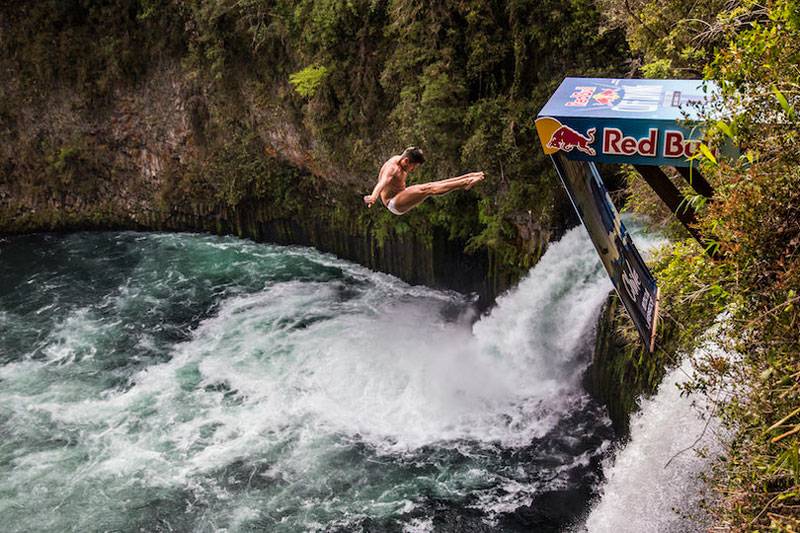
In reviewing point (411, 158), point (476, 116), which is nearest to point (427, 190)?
point (411, 158)

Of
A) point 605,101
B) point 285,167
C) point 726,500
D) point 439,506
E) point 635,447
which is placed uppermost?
point 605,101

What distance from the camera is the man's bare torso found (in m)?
7.09

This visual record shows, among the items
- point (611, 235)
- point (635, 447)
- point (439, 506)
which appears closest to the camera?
point (611, 235)

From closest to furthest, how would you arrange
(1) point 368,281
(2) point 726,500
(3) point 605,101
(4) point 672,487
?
(2) point 726,500, (3) point 605,101, (4) point 672,487, (1) point 368,281

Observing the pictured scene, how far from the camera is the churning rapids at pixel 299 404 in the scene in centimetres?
990

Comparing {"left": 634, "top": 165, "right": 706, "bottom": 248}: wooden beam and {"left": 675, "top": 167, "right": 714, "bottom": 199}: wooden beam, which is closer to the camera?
{"left": 675, "top": 167, "right": 714, "bottom": 199}: wooden beam

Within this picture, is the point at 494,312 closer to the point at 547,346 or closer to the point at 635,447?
the point at 547,346

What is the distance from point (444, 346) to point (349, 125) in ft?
17.3

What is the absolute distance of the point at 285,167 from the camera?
1769 cm

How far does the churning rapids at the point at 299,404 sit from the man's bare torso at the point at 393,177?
483 cm

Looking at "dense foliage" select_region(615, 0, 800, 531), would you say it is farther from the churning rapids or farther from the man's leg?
the churning rapids

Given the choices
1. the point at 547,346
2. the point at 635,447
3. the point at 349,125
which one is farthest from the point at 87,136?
the point at 635,447

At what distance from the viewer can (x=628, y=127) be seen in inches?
193

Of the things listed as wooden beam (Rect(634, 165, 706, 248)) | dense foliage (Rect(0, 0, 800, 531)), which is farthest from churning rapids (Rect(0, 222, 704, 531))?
wooden beam (Rect(634, 165, 706, 248))
